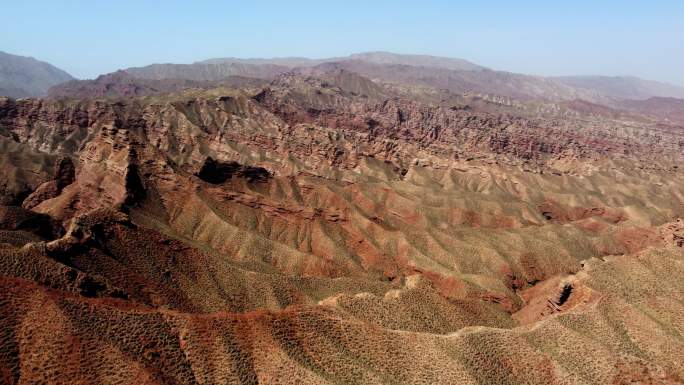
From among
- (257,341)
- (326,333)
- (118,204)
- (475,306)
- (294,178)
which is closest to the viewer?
(257,341)

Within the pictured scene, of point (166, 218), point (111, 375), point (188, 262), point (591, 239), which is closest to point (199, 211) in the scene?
point (166, 218)

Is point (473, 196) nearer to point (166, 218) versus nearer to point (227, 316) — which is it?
point (166, 218)

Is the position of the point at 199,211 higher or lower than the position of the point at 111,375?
lower

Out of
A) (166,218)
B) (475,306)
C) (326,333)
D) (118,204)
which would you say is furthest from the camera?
(166,218)

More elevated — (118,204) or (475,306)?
(118,204)

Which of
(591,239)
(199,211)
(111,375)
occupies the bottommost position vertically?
(591,239)

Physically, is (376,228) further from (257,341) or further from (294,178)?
(257,341)

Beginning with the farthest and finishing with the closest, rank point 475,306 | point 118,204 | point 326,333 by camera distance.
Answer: point 118,204
point 475,306
point 326,333

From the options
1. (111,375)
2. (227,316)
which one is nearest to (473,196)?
(227,316)

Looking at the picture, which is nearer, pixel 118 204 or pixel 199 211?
pixel 118 204
